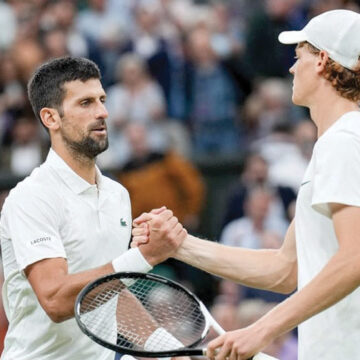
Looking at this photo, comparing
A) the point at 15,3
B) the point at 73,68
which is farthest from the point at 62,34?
the point at 73,68

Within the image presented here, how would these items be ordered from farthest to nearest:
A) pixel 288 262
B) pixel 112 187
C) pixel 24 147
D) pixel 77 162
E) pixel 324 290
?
pixel 24 147, pixel 112 187, pixel 77 162, pixel 288 262, pixel 324 290

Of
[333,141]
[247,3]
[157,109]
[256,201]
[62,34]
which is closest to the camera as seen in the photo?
[333,141]

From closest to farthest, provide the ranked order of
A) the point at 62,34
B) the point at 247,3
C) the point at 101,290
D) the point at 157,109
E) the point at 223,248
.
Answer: the point at 101,290
the point at 223,248
the point at 157,109
the point at 62,34
the point at 247,3

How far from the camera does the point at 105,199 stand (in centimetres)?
554

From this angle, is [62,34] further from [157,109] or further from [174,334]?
[174,334]

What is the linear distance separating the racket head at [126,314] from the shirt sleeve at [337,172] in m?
0.85

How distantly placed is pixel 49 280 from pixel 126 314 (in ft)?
1.71

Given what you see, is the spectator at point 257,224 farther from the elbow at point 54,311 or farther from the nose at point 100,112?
the elbow at point 54,311

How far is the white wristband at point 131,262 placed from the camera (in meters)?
5.16

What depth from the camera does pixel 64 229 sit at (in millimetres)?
5301

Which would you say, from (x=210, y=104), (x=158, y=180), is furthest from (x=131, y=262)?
(x=210, y=104)

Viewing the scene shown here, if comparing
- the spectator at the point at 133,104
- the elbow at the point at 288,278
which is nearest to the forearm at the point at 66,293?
the elbow at the point at 288,278

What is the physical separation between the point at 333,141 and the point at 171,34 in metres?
7.73

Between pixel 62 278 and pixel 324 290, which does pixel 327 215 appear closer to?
pixel 324 290
